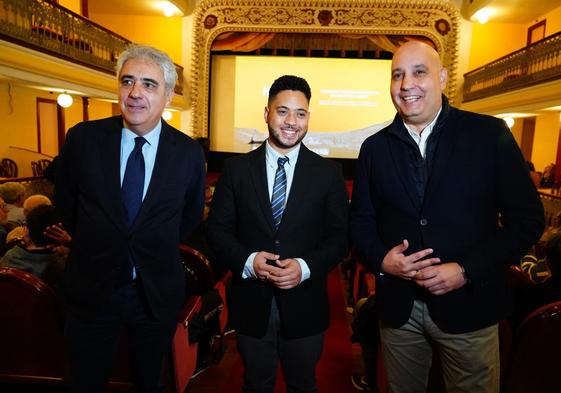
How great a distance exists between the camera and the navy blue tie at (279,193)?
169 centimetres

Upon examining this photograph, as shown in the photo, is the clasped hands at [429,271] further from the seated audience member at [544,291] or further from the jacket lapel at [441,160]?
the seated audience member at [544,291]

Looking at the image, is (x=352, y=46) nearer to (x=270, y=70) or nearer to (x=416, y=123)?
(x=270, y=70)

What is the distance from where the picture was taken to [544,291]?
191 centimetres

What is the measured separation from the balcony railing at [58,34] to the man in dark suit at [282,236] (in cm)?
574

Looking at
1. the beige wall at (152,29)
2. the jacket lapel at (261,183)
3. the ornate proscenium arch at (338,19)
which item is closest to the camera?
the jacket lapel at (261,183)

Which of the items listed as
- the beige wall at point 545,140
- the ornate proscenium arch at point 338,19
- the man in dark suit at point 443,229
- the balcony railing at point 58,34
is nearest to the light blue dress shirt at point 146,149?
the man in dark suit at point 443,229

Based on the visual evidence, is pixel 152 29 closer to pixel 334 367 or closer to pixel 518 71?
pixel 518 71

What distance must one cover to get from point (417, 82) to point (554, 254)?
1169 mm

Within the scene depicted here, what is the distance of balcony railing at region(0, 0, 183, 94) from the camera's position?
5937 millimetres

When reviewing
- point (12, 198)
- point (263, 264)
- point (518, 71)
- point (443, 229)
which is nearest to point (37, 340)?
point (263, 264)

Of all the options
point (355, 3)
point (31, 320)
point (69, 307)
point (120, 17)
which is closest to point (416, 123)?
point (69, 307)

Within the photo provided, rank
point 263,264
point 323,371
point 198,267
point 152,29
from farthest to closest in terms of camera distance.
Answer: point 152,29
point 323,371
point 198,267
point 263,264

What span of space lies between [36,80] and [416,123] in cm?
670

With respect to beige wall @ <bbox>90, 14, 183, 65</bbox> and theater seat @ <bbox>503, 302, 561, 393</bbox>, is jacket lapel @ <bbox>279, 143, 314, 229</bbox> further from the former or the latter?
beige wall @ <bbox>90, 14, 183, 65</bbox>
